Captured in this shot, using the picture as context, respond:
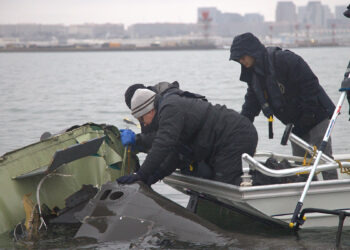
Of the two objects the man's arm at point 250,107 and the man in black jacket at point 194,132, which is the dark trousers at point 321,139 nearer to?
the man's arm at point 250,107

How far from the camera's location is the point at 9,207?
7.51 m

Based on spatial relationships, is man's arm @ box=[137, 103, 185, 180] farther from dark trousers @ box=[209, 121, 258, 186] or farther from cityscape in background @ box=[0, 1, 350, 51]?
cityscape in background @ box=[0, 1, 350, 51]

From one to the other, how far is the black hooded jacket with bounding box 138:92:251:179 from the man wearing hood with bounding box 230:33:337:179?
2.90 feet

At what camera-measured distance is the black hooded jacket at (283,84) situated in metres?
7.79

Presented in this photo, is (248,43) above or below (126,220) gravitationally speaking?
above

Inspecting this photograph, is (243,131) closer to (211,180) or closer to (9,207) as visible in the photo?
(211,180)

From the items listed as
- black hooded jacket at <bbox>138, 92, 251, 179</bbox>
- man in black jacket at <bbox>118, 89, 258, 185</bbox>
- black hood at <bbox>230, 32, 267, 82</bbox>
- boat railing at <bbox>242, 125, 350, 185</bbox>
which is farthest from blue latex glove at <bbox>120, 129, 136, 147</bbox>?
black hood at <bbox>230, 32, 267, 82</bbox>

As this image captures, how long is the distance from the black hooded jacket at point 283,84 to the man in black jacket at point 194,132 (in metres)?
0.85

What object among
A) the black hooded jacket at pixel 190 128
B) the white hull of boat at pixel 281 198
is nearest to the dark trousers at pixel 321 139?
the white hull of boat at pixel 281 198

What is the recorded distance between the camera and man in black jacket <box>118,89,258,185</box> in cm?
689

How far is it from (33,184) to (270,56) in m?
2.95

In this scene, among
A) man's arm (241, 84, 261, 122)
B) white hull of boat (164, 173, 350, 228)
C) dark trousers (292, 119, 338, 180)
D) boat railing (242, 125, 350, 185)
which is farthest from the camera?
man's arm (241, 84, 261, 122)

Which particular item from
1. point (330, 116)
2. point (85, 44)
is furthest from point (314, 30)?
point (330, 116)

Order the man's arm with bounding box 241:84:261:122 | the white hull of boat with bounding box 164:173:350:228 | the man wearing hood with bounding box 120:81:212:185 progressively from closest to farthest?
1. the white hull of boat with bounding box 164:173:350:228
2. the man wearing hood with bounding box 120:81:212:185
3. the man's arm with bounding box 241:84:261:122
